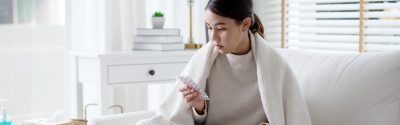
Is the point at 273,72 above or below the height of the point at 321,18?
below

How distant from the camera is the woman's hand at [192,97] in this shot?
6.04 ft

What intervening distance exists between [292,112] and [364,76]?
240 mm

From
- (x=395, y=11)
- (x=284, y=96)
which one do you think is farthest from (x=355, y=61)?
(x=395, y=11)

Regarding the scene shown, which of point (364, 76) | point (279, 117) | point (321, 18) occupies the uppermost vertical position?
point (321, 18)

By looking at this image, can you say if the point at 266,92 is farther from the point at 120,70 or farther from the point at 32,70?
the point at 32,70

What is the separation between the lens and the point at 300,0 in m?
3.12

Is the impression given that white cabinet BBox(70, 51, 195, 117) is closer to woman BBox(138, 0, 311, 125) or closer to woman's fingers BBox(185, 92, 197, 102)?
woman BBox(138, 0, 311, 125)

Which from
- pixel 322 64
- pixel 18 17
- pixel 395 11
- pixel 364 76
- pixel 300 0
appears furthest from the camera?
pixel 300 0

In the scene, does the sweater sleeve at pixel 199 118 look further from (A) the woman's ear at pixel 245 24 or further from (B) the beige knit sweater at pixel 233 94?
(A) the woman's ear at pixel 245 24

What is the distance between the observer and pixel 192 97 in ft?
6.07

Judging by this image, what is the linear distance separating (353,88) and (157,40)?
1.19 m

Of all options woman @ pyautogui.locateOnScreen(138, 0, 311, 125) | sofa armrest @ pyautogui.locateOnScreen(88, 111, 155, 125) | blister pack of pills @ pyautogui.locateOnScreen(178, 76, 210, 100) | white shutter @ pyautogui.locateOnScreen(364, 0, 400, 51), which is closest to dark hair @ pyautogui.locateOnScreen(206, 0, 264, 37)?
woman @ pyautogui.locateOnScreen(138, 0, 311, 125)

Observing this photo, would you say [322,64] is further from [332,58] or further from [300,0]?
[300,0]

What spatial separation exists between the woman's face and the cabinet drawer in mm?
920
